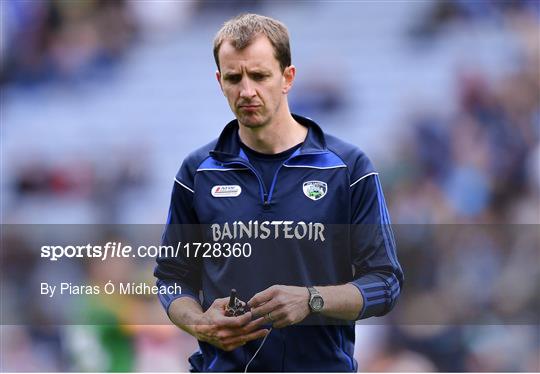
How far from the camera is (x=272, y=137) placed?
8.58ft

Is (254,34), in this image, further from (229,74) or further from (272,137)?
(272,137)

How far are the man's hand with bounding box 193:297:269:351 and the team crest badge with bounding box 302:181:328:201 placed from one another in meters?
0.39

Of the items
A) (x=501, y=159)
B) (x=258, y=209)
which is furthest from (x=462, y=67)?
(x=258, y=209)

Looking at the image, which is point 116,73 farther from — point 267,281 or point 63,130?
point 267,281

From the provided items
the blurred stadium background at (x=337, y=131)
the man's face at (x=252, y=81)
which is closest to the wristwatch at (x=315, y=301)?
the man's face at (x=252, y=81)

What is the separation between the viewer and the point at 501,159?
17.5 ft

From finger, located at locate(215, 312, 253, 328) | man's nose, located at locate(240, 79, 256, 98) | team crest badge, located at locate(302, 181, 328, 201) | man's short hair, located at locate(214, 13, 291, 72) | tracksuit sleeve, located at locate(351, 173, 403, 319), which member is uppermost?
man's short hair, located at locate(214, 13, 291, 72)

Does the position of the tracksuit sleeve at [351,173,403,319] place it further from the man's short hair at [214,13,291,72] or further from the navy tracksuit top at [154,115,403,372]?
the man's short hair at [214,13,291,72]

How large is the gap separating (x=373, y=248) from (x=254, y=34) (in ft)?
2.28

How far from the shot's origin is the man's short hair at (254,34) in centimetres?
256

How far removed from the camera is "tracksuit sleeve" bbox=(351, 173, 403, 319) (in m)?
2.49

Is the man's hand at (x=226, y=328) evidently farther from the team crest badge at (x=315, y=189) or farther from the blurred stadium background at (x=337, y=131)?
the blurred stadium background at (x=337, y=131)

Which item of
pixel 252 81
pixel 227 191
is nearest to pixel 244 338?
pixel 227 191

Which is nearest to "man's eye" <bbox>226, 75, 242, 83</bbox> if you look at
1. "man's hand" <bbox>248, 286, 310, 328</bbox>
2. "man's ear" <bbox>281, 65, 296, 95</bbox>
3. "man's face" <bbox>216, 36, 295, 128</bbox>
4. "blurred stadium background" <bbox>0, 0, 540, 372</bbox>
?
"man's face" <bbox>216, 36, 295, 128</bbox>
